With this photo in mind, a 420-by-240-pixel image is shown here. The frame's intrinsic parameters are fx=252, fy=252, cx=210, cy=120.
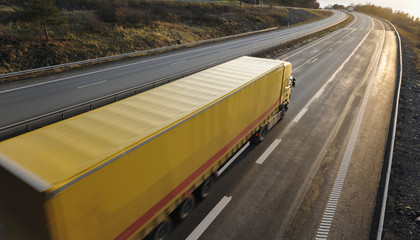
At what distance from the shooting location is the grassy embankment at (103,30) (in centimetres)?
2255

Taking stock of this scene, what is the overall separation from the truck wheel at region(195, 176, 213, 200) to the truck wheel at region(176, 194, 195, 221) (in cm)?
36

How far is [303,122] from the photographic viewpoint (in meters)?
14.7

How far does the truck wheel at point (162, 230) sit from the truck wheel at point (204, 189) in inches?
59.2

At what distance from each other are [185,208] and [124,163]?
3544 millimetres

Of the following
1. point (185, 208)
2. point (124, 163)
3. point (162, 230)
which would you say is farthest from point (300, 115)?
point (124, 163)

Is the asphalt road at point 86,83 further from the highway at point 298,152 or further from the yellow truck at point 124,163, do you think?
the yellow truck at point 124,163

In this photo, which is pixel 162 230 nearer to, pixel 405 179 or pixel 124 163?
pixel 124 163

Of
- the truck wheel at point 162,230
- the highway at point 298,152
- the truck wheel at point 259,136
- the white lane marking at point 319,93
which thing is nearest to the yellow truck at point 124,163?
the truck wheel at point 162,230

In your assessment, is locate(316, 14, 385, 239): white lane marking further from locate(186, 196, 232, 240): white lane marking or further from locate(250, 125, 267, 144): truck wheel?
locate(250, 125, 267, 144): truck wheel

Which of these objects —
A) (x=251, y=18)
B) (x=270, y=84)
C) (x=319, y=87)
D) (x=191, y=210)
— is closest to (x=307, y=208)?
(x=191, y=210)

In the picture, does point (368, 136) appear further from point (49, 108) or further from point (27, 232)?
point (49, 108)

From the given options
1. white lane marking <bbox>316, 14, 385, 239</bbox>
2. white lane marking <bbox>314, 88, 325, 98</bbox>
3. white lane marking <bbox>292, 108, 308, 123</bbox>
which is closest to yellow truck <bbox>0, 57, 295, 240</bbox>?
white lane marking <bbox>316, 14, 385, 239</bbox>

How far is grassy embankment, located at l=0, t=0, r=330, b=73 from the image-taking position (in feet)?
74.0

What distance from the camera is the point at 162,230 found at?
22.5 feet
